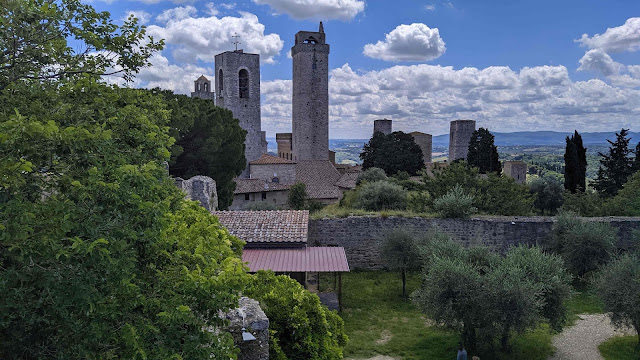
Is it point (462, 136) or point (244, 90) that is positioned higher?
point (244, 90)

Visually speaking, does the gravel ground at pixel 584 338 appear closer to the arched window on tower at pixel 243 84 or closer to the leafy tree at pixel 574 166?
the leafy tree at pixel 574 166

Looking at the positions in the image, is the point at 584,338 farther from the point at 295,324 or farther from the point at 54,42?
the point at 54,42

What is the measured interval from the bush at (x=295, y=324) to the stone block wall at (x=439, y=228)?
9.78m

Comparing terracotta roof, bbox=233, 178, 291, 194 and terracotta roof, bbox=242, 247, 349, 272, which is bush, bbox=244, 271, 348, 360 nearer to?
terracotta roof, bbox=242, 247, 349, 272

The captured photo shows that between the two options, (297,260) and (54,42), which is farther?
(297,260)

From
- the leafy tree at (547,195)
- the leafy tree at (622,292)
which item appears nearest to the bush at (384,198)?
the leafy tree at (622,292)

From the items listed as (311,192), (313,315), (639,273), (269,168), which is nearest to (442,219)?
(639,273)

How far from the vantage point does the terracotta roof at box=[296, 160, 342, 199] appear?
35.9 m

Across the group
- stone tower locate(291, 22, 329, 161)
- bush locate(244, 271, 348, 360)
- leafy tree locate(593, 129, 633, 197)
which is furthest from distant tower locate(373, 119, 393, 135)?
bush locate(244, 271, 348, 360)

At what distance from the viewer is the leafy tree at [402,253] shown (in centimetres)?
1413

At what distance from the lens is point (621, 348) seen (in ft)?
34.5

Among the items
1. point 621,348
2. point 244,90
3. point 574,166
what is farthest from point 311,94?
point 621,348

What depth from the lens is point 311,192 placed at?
118 ft

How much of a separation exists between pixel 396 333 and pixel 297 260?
3.18 m
